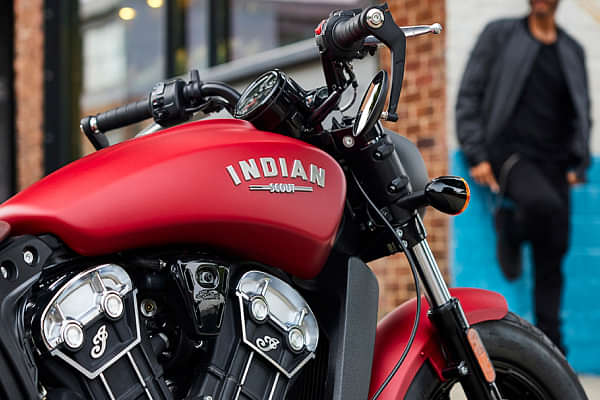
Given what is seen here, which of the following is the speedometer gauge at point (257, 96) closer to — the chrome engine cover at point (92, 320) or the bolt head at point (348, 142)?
the bolt head at point (348, 142)

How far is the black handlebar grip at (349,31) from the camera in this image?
5.18ft

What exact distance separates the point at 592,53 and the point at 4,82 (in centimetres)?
597

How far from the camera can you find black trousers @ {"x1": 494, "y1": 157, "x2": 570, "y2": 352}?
4477 millimetres

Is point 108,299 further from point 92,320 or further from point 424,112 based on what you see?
point 424,112

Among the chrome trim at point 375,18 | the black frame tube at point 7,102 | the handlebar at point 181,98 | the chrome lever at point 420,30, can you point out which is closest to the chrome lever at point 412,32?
the chrome lever at point 420,30

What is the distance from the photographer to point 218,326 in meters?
1.57

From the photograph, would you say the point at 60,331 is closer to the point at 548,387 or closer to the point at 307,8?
the point at 548,387

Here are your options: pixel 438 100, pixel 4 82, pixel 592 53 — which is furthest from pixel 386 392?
pixel 4 82

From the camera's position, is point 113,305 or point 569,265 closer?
point 113,305

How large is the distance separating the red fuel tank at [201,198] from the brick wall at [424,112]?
2.98 metres

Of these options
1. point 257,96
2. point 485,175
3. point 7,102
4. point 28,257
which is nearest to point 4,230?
point 28,257

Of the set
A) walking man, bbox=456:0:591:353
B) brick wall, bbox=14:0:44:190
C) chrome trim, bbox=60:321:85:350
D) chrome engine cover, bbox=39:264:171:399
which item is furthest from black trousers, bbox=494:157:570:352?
brick wall, bbox=14:0:44:190

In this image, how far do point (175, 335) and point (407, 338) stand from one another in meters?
0.57

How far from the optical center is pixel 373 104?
1.65 m
